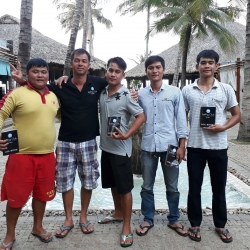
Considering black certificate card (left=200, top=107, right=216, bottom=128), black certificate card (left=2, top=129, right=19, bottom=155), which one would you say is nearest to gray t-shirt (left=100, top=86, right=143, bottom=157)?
black certificate card (left=200, top=107, right=216, bottom=128)

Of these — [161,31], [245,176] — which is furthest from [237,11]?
[245,176]

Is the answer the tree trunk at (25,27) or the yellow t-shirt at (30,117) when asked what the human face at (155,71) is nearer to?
the yellow t-shirt at (30,117)

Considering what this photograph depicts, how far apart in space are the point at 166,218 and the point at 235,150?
207 inches

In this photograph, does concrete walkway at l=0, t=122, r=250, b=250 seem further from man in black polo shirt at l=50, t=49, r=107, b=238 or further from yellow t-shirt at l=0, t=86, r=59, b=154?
yellow t-shirt at l=0, t=86, r=59, b=154

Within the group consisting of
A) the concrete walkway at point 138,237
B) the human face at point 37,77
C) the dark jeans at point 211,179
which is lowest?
the concrete walkway at point 138,237

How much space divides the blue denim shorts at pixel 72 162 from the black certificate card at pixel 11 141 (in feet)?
1.89

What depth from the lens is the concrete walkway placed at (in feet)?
9.97

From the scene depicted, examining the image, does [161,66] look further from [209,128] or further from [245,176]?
[245,176]

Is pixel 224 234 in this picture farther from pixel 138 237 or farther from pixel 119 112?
pixel 119 112

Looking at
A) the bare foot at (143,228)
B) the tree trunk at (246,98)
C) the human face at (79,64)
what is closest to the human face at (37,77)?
the human face at (79,64)

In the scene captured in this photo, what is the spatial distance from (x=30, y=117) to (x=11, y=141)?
1.00ft

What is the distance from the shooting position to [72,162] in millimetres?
3293

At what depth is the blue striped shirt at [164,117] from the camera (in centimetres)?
322

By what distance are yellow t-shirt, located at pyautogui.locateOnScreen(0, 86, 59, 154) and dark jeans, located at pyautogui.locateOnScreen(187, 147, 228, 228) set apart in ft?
5.07
